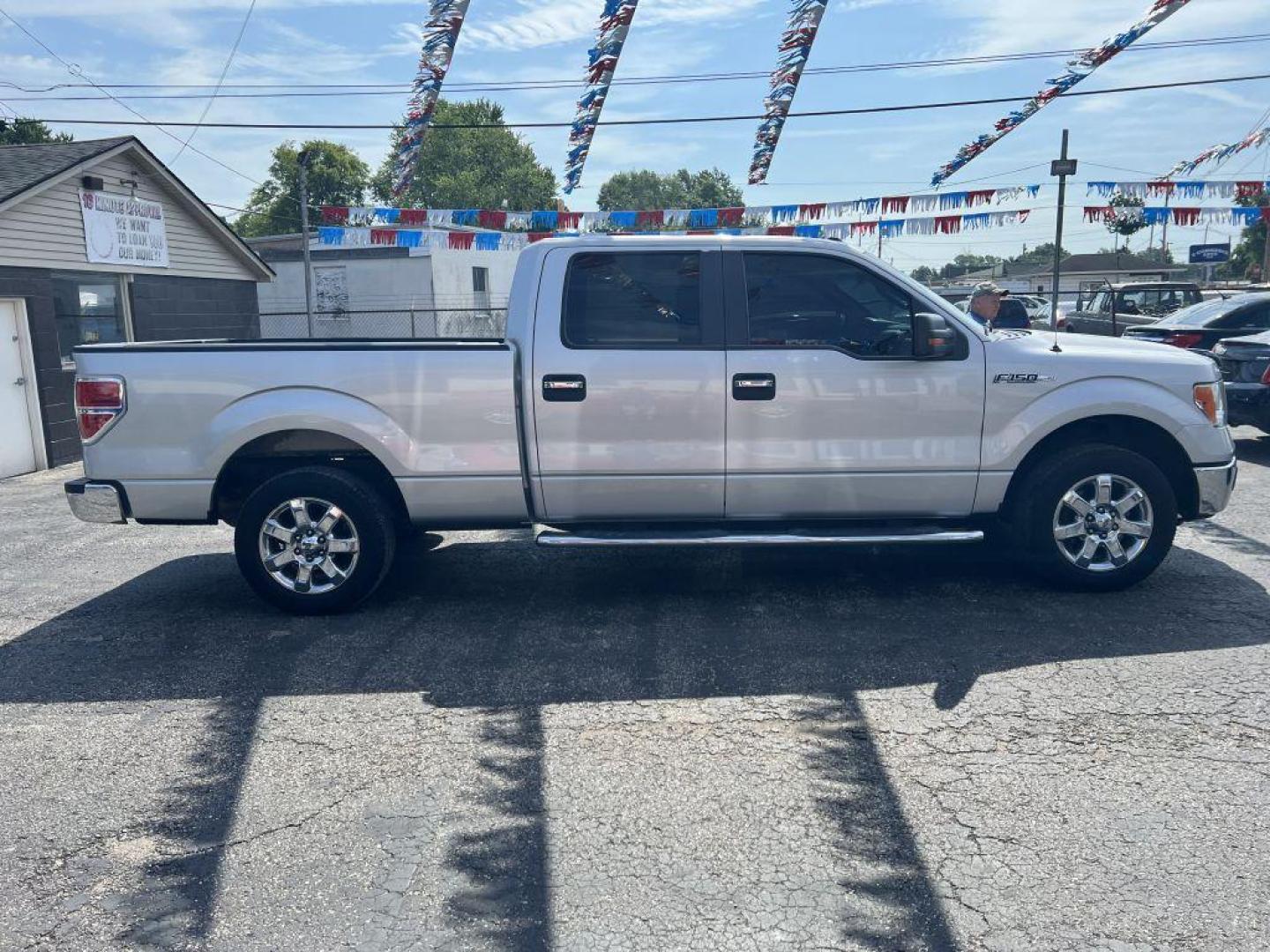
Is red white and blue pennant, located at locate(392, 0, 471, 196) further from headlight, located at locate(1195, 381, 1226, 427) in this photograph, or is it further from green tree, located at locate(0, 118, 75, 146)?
green tree, located at locate(0, 118, 75, 146)

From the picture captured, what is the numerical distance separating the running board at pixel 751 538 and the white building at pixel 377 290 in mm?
23580

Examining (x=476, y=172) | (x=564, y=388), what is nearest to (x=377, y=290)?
(x=564, y=388)

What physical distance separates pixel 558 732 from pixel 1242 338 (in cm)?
1000

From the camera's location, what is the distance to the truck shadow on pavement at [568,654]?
124 inches

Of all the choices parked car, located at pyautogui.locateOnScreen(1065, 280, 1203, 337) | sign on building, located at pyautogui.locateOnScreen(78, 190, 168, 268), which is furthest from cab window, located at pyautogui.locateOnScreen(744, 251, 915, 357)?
parked car, located at pyautogui.locateOnScreen(1065, 280, 1203, 337)

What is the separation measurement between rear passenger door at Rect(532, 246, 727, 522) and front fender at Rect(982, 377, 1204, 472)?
1.54 metres

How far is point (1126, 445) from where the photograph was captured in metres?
5.89

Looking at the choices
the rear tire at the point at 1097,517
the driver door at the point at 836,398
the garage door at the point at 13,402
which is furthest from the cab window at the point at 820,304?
the garage door at the point at 13,402

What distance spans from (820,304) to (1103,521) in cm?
202

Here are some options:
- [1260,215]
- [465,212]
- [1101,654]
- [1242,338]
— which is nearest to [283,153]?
[465,212]

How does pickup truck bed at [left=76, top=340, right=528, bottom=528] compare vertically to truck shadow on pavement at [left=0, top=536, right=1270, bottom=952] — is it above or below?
above

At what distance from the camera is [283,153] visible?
69.7m

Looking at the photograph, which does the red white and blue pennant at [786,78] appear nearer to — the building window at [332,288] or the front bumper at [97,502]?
the front bumper at [97,502]

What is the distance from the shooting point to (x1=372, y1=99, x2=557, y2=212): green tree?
73000 millimetres
